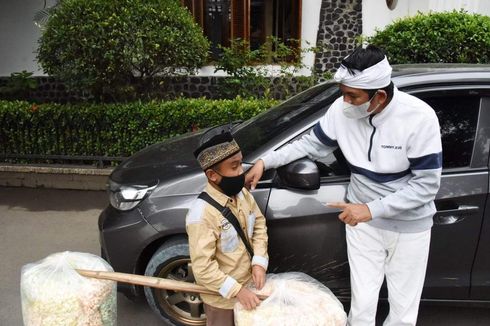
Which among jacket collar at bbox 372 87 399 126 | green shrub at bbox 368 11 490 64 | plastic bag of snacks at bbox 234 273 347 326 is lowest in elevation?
plastic bag of snacks at bbox 234 273 347 326

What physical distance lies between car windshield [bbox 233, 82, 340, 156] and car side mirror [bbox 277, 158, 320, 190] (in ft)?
1.39

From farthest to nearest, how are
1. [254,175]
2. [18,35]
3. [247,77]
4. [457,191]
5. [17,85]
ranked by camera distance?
[18,35] → [17,85] → [247,77] → [457,191] → [254,175]

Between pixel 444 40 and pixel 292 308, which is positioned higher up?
pixel 444 40

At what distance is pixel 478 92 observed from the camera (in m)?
2.76

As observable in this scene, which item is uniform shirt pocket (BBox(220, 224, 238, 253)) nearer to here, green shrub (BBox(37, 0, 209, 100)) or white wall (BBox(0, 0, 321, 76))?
green shrub (BBox(37, 0, 209, 100))

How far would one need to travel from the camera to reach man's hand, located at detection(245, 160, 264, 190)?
8.42ft

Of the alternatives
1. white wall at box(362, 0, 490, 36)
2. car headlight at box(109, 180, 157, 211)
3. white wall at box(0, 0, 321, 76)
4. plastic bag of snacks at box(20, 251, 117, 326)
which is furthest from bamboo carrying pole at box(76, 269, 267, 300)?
white wall at box(362, 0, 490, 36)

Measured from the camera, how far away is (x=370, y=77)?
2.09m

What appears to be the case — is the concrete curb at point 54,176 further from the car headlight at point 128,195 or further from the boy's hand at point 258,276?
the boy's hand at point 258,276

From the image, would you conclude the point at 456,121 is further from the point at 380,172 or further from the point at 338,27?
the point at 338,27

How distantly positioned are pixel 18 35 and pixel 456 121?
9.35 meters

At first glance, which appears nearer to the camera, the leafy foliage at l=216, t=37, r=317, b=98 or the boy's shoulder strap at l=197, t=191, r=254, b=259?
the boy's shoulder strap at l=197, t=191, r=254, b=259

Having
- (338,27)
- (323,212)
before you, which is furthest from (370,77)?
(338,27)

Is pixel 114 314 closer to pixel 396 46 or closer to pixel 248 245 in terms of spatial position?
pixel 248 245
